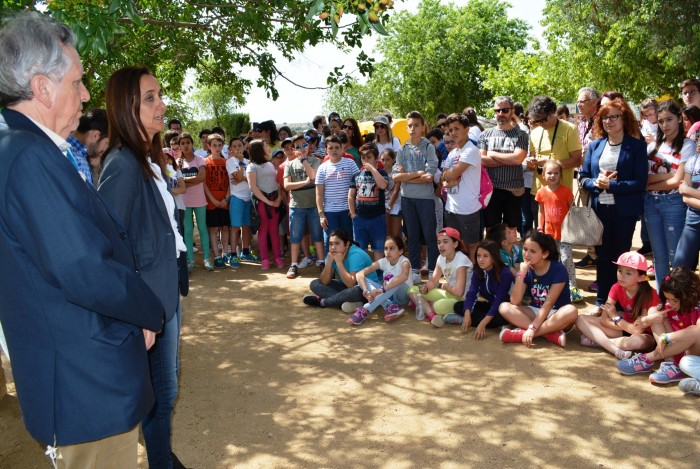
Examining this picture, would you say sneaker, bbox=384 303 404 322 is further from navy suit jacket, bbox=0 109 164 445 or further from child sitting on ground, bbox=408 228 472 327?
navy suit jacket, bbox=0 109 164 445

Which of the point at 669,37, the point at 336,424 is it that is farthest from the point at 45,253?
the point at 669,37

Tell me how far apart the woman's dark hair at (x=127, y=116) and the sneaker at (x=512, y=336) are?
3.53 metres

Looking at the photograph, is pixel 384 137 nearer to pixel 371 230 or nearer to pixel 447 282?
pixel 371 230

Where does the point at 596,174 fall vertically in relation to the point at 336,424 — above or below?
above

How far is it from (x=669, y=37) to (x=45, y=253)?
53.1 ft

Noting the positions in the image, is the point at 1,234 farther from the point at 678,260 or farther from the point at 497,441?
the point at 678,260

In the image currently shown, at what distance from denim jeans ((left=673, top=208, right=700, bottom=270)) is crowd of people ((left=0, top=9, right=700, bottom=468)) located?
13mm

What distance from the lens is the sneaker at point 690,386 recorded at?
4.13 meters

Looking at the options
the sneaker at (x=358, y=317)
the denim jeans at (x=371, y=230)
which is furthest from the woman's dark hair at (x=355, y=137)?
the sneaker at (x=358, y=317)

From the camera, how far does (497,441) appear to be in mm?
3670

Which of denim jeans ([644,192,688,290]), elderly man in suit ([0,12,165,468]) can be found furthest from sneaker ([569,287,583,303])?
elderly man in suit ([0,12,165,468])

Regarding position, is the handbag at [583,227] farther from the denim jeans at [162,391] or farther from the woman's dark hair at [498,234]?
the denim jeans at [162,391]

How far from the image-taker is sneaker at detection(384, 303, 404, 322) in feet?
20.0

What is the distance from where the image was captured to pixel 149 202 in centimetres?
268
